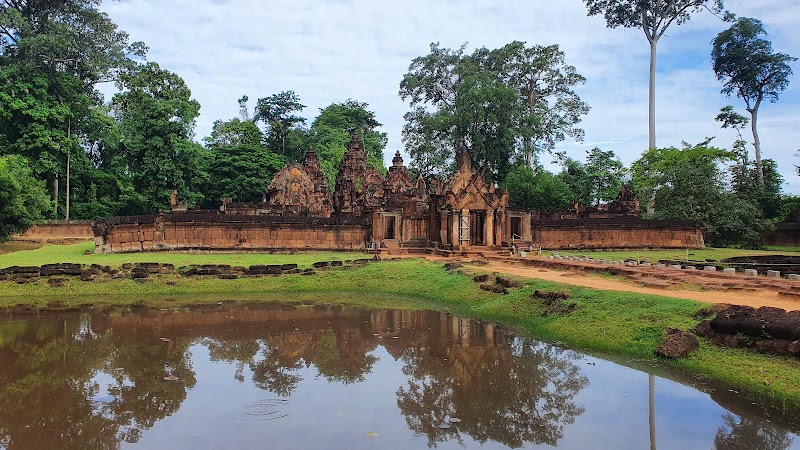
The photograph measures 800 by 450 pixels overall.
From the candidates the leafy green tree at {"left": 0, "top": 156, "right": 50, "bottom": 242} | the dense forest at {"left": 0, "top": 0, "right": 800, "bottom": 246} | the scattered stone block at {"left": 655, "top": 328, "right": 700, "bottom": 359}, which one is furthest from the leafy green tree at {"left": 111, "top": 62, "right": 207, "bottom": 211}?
the scattered stone block at {"left": 655, "top": 328, "right": 700, "bottom": 359}

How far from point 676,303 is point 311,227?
1932 cm

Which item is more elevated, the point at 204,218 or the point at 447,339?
the point at 204,218

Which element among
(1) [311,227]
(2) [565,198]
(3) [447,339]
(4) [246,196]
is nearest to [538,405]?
(3) [447,339]

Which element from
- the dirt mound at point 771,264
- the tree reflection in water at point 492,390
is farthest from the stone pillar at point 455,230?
the tree reflection in water at point 492,390

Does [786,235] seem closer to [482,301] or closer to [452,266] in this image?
[452,266]

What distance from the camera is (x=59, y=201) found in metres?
42.2

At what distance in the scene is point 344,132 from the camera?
66.3m

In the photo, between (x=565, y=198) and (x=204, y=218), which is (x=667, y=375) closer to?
(x=204, y=218)

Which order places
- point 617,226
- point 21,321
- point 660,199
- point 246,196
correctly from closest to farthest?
point 21,321 → point 617,226 → point 660,199 → point 246,196

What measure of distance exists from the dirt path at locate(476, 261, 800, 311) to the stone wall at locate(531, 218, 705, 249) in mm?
12376

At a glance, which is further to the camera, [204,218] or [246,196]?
[246,196]

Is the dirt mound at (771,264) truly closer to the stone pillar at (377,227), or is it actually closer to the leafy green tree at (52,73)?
the stone pillar at (377,227)

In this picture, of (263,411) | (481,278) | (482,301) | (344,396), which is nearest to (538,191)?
(481,278)

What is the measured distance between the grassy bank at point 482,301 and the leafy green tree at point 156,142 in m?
25.5
